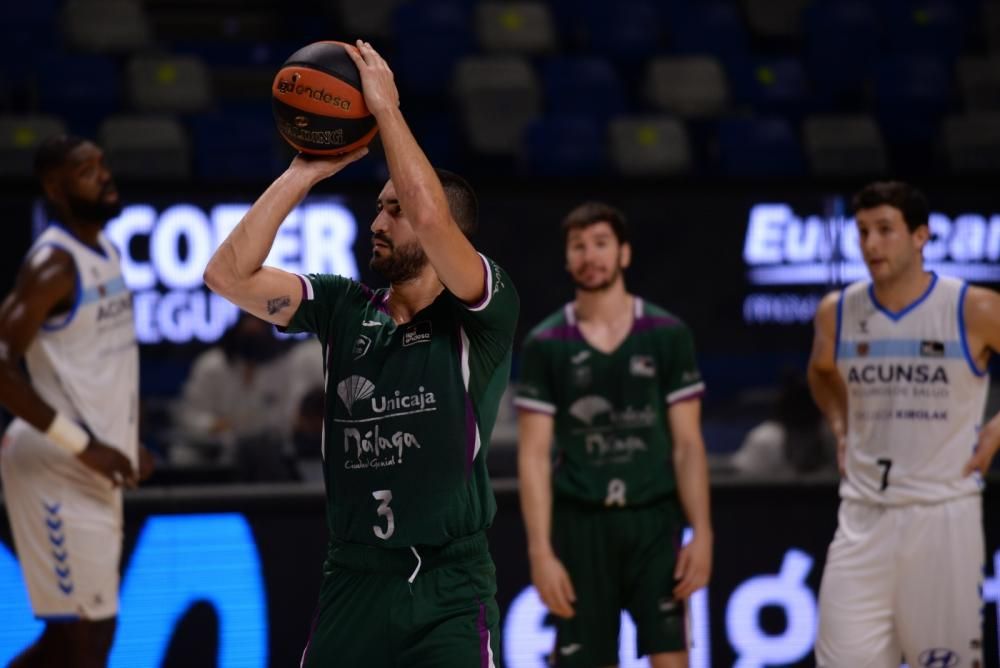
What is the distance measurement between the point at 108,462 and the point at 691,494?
7.53 feet

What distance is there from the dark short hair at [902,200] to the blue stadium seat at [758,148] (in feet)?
16.2

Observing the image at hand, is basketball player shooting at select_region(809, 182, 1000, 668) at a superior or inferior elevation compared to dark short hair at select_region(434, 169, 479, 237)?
inferior

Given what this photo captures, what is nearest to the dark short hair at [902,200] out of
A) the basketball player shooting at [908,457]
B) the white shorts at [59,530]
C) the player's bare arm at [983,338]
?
the basketball player shooting at [908,457]

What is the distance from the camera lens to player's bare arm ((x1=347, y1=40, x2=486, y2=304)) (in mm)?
3336

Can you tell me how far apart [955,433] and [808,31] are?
24.3 feet

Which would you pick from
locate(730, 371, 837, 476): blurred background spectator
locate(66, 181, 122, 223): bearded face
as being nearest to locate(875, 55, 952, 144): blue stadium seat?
locate(730, 371, 837, 476): blurred background spectator

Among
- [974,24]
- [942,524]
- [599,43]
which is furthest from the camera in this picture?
[974,24]

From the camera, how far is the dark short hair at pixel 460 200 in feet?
12.1

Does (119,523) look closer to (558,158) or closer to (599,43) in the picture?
(558,158)

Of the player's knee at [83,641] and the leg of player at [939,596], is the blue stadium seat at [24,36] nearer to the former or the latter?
the player's knee at [83,641]

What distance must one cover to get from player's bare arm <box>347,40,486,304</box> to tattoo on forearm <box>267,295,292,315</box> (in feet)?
1.43

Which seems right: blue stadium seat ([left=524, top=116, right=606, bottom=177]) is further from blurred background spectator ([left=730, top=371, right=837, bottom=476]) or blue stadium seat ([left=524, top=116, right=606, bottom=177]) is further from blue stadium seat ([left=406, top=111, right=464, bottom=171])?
blurred background spectator ([left=730, top=371, right=837, bottom=476])

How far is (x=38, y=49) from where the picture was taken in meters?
10.5

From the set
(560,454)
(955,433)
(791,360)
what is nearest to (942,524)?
(955,433)
